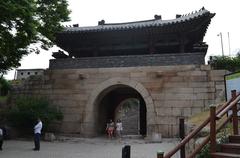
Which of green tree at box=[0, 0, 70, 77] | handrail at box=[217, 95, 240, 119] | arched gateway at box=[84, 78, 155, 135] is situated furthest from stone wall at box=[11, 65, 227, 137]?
handrail at box=[217, 95, 240, 119]

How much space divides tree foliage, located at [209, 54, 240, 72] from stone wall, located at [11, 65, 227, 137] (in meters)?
0.86

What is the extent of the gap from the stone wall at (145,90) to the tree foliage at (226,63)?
2.83 feet

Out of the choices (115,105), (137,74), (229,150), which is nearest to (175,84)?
(137,74)

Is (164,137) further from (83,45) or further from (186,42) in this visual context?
(83,45)

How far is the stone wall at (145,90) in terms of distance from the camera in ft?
46.2

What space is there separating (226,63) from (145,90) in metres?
4.42

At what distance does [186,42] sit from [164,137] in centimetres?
546

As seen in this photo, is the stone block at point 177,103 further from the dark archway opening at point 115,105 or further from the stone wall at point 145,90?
the dark archway opening at point 115,105

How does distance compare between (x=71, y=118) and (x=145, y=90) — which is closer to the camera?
(x=145, y=90)

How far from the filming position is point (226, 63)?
14.7m

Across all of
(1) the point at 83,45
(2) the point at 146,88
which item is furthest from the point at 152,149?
(1) the point at 83,45

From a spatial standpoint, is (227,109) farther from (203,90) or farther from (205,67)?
(205,67)

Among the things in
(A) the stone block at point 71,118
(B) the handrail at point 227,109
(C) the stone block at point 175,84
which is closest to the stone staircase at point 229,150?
(B) the handrail at point 227,109

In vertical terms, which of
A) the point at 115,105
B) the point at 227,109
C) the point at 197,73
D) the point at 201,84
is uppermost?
the point at 197,73
